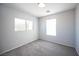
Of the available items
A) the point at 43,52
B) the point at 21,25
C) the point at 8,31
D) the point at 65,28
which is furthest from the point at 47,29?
the point at 8,31

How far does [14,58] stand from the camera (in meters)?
0.61

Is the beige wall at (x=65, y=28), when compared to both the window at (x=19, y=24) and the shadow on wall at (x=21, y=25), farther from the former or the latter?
the window at (x=19, y=24)

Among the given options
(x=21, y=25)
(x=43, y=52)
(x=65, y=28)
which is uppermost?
(x=21, y=25)

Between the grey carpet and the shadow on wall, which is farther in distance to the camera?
the shadow on wall

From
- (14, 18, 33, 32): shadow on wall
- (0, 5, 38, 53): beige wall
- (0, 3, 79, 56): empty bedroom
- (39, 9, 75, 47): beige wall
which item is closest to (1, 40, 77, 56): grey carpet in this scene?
(0, 3, 79, 56): empty bedroom

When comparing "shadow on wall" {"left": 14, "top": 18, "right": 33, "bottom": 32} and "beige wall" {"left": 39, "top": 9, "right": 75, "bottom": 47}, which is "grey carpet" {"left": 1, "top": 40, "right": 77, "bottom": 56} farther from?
"shadow on wall" {"left": 14, "top": 18, "right": 33, "bottom": 32}

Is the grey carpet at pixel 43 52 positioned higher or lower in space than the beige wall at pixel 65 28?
lower

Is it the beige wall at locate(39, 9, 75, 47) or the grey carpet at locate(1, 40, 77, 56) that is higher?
the beige wall at locate(39, 9, 75, 47)

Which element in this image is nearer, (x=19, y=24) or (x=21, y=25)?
(x=19, y=24)

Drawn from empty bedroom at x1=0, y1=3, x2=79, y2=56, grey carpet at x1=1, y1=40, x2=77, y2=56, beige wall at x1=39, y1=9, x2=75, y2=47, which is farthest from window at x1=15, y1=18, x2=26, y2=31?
beige wall at x1=39, y1=9, x2=75, y2=47

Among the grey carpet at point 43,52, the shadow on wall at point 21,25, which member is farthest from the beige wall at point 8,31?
the grey carpet at point 43,52

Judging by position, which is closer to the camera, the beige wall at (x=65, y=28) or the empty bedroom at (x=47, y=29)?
the empty bedroom at (x=47, y=29)

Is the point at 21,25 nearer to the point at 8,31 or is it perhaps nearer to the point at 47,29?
the point at 8,31

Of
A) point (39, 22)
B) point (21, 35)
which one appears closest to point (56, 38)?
point (39, 22)
